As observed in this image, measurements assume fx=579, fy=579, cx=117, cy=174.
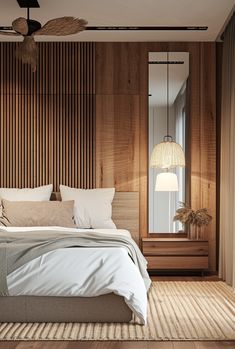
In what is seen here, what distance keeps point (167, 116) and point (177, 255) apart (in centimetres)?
156

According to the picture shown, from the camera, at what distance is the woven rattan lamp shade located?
6355mm

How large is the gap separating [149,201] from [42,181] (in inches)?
48.5

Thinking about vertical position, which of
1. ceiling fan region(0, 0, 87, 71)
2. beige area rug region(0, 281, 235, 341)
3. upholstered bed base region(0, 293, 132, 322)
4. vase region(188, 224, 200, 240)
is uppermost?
ceiling fan region(0, 0, 87, 71)

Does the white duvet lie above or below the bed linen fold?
below

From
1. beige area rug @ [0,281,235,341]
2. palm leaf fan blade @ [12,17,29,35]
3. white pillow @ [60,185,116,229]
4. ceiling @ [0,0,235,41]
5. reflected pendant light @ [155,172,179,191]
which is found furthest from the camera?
reflected pendant light @ [155,172,179,191]

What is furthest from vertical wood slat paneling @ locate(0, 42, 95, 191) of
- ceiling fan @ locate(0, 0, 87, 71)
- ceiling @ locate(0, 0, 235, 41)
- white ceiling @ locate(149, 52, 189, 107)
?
ceiling fan @ locate(0, 0, 87, 71)

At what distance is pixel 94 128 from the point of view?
6.58 metres

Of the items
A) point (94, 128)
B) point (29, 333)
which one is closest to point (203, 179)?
point (94, 128)

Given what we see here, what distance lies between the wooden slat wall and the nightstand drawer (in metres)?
0.37

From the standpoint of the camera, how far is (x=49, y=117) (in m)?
6.59

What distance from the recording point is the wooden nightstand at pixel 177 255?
6.16 metres

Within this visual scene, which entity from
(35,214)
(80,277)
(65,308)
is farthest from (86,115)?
(65,308)

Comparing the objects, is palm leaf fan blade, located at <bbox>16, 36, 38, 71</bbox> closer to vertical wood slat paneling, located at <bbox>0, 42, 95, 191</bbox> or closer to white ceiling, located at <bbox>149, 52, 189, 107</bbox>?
vertical wood slat paneling, located at <bbox>0, 42, 95, 191</bbox>

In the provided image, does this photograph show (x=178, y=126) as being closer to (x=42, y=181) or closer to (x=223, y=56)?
(x=223, y=56)
